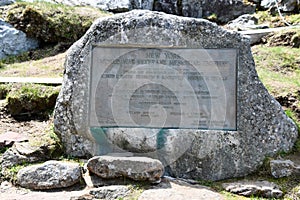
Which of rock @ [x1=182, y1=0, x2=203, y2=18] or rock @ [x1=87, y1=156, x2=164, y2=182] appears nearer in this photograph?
rock @ [x1=87, y1=156, x2=164, y2=182]

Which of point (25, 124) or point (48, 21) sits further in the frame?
point (48, 21)

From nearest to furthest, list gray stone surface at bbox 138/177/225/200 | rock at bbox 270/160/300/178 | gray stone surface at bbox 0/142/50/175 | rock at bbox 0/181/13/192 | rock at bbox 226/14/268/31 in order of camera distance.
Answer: gray stone surface at bbox 138/177/225/200
rock at bbox 0/181/13/192
rock at bbox 270/160/300/178
gray stone surface at bbox 0/142/50/175
rock at bbox 226/14/268/31

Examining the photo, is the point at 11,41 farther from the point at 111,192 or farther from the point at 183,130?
the point at 111,192

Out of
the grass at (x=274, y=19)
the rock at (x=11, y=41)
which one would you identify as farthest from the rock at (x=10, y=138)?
the grass at (x=274, y=19)

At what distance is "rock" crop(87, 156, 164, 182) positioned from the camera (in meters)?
4.10

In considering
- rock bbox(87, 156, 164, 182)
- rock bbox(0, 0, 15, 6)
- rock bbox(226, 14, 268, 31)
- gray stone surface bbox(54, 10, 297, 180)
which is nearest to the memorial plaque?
gray stone surface bbox(54, 10, 297, 180)

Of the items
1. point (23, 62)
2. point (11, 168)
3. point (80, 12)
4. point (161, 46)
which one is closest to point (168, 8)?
point (80, 12)

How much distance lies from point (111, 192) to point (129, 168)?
0.33 m

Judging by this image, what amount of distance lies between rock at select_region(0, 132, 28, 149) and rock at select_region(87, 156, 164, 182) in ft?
4.34

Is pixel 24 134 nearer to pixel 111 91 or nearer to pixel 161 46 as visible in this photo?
pixel 111 91

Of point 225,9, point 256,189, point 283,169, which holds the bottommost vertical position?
point 256,189

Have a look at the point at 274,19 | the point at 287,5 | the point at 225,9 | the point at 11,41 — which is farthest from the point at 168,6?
the point at 11,41

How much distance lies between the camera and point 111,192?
13.1 ft

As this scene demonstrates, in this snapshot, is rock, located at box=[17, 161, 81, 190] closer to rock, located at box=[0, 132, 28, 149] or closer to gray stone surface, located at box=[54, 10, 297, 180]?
gray stone surface, located at box=[54, 10, 297, 180]
